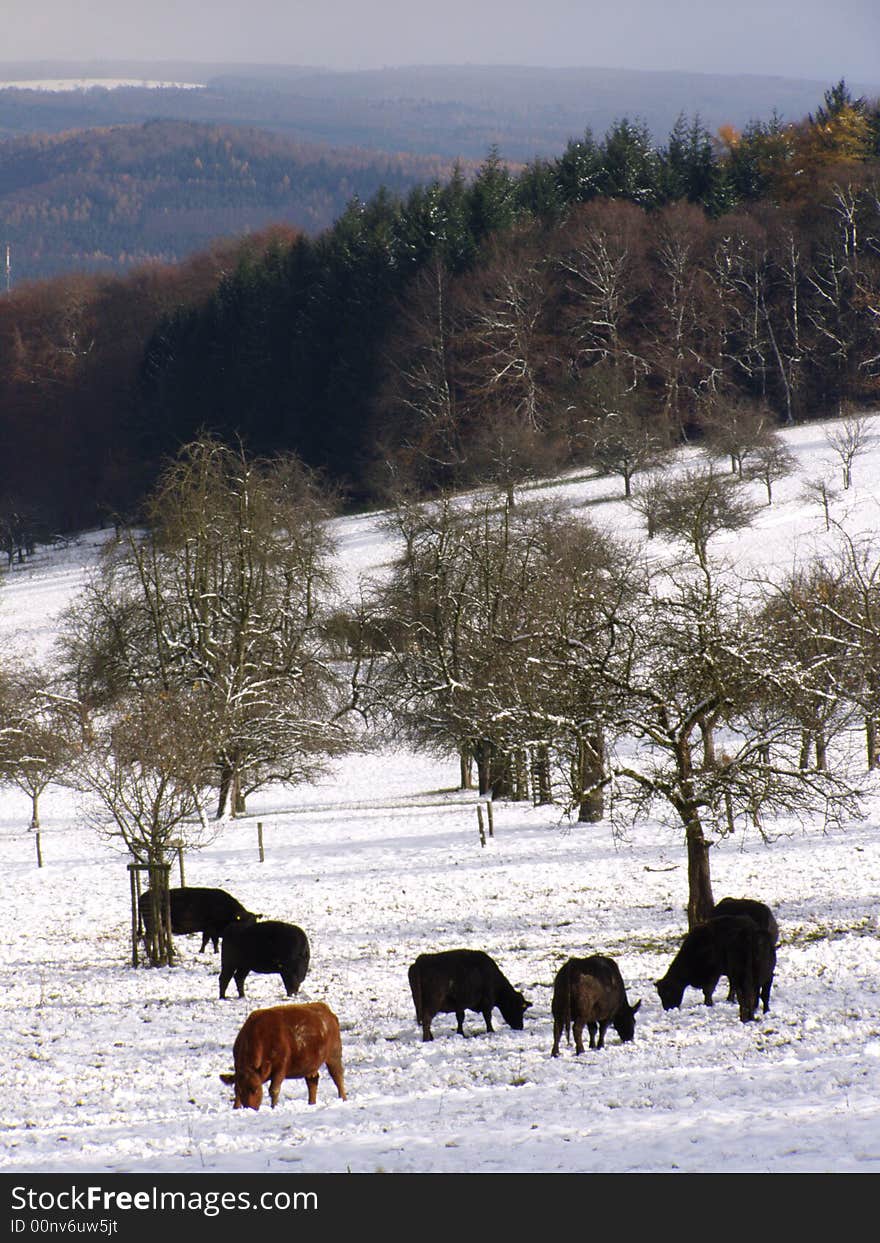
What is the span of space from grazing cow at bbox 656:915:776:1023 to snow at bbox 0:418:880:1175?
0.91 feet

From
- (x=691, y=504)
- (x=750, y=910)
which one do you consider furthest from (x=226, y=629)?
(x=750, y=910)

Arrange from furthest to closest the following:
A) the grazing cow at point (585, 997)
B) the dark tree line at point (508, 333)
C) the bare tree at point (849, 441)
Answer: the dark tree line at point (508, 333) → the bare tree at point (849, 441) → the grazing cow at point (585, 997)

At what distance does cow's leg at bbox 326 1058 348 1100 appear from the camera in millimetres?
11914

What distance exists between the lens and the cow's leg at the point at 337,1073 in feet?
39.1

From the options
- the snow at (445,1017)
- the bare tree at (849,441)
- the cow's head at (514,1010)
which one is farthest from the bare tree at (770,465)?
the cow's head at (514,1010)

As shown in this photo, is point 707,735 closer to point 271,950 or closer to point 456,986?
point 456,986

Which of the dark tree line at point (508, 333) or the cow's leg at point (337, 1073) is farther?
the dark tree line at point (508, 333)

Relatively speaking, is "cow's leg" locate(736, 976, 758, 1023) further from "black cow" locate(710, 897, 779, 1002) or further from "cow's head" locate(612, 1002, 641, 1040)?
"black cow" locate(710, 897, 779, 1002)

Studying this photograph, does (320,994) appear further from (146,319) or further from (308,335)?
(146,319)

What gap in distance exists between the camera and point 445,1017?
15344 millimetres

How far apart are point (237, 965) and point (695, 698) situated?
7.38 meters

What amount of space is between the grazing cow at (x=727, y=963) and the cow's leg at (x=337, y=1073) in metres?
4.27

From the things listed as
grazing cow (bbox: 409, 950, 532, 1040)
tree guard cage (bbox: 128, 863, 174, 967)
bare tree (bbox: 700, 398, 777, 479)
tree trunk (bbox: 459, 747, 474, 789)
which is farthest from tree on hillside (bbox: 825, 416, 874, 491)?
grazing cow (bbox: 409, 950, 532, 1040)

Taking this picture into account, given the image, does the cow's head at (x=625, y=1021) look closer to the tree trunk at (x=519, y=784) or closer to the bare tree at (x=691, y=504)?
the tree trunk at (x=519, y=784)
